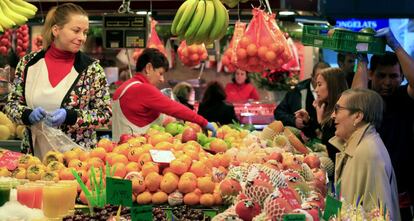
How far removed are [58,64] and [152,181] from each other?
1.78 m

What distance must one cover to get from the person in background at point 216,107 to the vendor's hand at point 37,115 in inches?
190

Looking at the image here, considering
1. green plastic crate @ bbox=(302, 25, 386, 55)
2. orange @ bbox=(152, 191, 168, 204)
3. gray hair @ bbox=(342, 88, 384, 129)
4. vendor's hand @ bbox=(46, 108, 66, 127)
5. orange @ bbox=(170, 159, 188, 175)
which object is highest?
green plastic crate @ bbox=(302, 25, 386, 55)

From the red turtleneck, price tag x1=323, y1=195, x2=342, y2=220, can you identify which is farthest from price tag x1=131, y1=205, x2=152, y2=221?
the red turtleneck

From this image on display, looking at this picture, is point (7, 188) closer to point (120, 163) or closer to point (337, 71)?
point (120, 163)

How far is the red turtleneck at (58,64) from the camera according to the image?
6137 mm

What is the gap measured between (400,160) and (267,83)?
6031mm

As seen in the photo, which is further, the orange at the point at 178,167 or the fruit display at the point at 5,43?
the fruit display at the point at 5,43

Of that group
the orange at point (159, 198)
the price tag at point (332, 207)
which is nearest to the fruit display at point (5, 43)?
the orange at point (159, 198)

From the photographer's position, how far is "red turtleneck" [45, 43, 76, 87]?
20.1 feet

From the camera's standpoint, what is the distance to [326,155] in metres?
6.65

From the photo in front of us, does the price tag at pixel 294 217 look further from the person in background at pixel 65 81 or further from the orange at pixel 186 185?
the person in background at pixel 65 81

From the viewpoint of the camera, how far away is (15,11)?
6.31 m

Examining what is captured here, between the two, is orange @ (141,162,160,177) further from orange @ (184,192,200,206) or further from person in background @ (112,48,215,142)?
person in background @ (112,48,215,142)

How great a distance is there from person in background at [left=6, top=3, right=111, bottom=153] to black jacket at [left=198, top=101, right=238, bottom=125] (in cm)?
444
